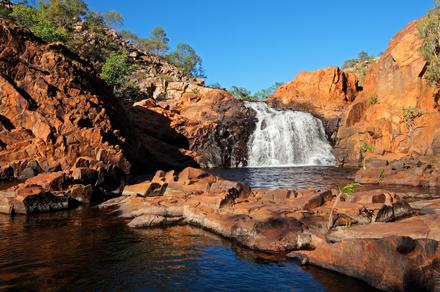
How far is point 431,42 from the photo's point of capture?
4825cm

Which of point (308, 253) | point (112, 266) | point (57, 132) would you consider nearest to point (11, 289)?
point (112, 266)

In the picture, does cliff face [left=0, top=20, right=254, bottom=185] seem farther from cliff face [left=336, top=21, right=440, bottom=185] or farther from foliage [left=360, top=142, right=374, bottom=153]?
cliff face [left=336, top=21, right=440, bottom=185]

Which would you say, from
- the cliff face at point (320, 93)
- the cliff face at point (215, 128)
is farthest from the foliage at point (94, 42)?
the cliff face at point (320, 93)

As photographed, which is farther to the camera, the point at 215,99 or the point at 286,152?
the point at 215,99

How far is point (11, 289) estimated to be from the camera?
11.7m

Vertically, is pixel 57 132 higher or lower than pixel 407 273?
higher

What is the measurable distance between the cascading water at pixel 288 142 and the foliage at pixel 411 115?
39.9 ft

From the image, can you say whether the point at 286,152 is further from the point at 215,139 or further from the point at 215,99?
the point at 215,99

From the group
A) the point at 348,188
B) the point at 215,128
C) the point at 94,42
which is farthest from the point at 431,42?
the point at 94,42

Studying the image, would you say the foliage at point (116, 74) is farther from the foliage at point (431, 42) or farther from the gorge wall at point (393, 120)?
the foliage at point (431, 42)

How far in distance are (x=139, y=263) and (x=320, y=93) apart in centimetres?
6439

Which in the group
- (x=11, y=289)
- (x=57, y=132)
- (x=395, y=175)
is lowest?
(x=11, y=289)

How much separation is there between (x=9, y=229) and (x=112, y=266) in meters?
8.08

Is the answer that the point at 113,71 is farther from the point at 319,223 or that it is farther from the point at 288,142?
the point at 319,223
